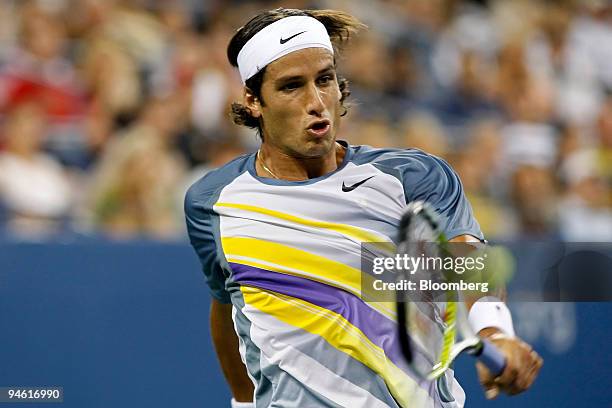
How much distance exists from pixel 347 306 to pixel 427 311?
0.81ft

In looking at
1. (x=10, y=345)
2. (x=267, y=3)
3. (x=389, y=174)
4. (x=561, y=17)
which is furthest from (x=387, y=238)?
(x=561, y=17)

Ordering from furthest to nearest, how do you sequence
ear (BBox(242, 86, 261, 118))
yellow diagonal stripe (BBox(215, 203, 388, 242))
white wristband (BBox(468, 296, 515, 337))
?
ear (BBox(242, 86, 261, 118))
yellow diagonal stripe (BBox(215, 203, 388, 242))
white wristband (BBox(468, 296, 515, 337))

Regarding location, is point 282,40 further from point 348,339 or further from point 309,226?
point 348,339

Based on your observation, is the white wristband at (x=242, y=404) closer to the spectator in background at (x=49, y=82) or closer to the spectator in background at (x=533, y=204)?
the spectator in background at (x=49, y=82)

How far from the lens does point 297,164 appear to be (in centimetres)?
378

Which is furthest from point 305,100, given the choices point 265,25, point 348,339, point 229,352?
point 229,352

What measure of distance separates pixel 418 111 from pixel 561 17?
226 cm

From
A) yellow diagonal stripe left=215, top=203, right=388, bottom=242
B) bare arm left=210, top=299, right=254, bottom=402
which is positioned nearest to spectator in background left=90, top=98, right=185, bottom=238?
bare arm left=210, top=299, right=254, bottom=402

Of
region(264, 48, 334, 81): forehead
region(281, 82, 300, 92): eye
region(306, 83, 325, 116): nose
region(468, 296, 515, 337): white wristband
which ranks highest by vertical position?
region(264, 48, 334, 81): forehead

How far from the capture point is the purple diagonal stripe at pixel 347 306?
349cm

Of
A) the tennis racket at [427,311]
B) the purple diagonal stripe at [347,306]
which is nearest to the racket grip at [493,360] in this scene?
the tennis racket at [427,311]

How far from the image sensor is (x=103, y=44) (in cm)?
798

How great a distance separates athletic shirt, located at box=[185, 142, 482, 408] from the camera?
348 cm

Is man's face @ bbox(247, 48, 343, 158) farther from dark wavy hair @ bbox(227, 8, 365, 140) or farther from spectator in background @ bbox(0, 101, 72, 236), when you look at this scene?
spectator in background @ bbox(0, 101, 72, 236)
